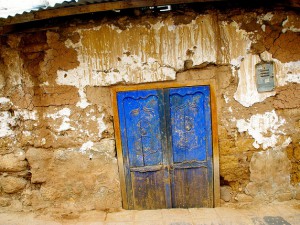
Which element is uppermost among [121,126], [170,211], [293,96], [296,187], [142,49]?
[142,49]

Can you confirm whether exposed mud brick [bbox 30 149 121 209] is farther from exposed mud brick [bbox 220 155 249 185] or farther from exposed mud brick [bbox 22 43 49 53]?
exposed mud brick [bbox 220 155 249 185]

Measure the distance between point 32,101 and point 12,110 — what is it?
322 mm

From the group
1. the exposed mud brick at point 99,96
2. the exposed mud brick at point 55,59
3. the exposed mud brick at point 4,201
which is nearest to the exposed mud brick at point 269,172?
the exposed mud brick at point 99,96

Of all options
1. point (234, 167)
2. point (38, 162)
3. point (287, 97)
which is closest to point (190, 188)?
point (234, 167)

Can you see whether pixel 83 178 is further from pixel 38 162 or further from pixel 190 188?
pixel 190 188

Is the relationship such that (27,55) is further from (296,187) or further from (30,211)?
(296,187)

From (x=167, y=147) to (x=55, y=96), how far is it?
1.68m

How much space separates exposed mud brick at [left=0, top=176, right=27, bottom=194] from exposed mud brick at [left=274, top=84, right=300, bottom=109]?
3.69 meters

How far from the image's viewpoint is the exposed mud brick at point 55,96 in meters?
3.45

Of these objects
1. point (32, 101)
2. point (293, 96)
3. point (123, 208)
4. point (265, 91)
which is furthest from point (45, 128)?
point (293, 96)

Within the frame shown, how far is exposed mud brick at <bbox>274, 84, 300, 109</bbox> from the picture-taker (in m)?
3.46

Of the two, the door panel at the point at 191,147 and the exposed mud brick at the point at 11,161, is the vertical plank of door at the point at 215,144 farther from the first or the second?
the exposed mud brick at the point at 11,161

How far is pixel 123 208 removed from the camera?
3768 mm

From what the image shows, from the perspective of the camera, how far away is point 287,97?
347 cm
